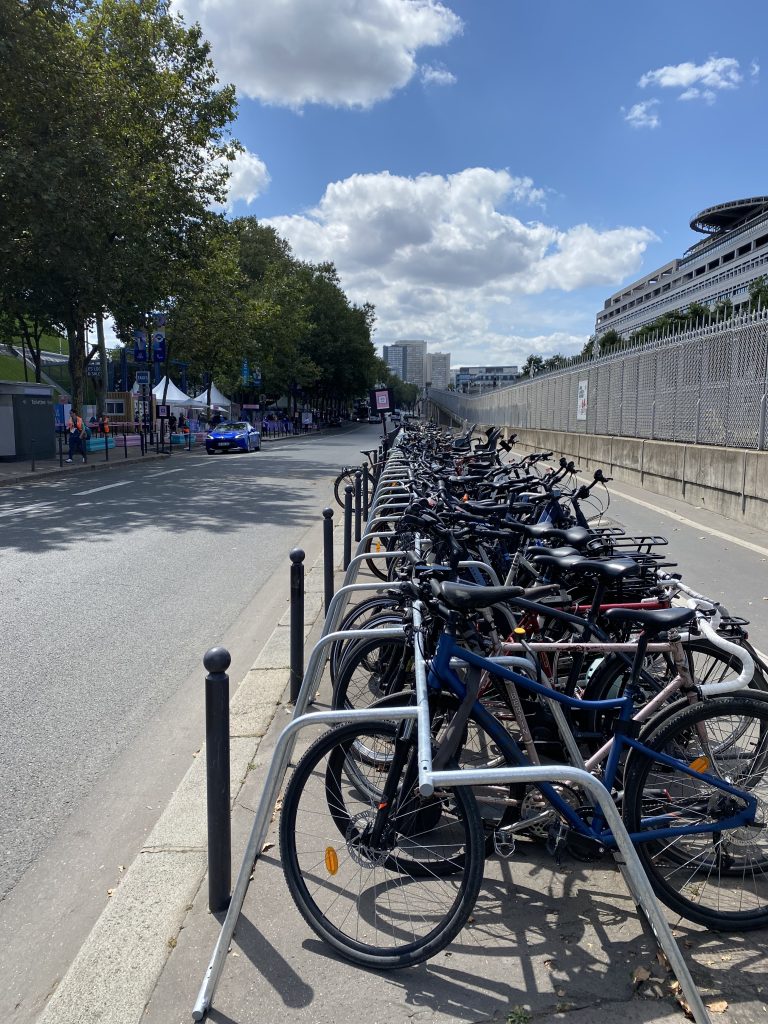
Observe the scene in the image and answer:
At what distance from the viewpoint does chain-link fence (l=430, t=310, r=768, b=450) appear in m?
12.0

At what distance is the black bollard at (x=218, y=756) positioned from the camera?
8.98ft

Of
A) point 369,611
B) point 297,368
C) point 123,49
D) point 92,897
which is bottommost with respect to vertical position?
point 92,897

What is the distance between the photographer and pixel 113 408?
41.5 m

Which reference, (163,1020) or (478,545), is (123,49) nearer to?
(478,545)

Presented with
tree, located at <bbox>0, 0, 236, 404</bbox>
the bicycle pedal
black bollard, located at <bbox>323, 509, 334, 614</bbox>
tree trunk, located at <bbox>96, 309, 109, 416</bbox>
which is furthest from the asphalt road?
tree trunk, located at <bbox>96, 309, 109, 416</bbox>

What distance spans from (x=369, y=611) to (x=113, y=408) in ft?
131

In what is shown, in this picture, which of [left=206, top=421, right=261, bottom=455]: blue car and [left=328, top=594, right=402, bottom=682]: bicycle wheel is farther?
[left=206, top=421, right=261, bottom=455]: blue car

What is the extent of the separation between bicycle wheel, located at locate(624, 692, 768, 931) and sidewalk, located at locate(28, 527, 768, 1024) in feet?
0.39

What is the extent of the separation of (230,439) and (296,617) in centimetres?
3025

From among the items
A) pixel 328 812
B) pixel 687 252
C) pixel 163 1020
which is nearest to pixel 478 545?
pixel 328 812

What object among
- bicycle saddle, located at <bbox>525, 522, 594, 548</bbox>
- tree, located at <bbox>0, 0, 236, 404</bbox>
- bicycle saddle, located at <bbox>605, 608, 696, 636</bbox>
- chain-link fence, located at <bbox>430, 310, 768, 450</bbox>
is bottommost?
bicycle saddle, located at <bbox>605, 608, 696, 636</bbox>

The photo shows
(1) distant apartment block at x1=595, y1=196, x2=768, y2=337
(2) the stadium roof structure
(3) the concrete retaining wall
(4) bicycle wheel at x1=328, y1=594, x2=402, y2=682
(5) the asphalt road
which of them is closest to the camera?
(5) the asphalt road

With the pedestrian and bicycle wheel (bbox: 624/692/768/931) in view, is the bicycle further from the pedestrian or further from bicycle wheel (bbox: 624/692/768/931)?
the pedestrian

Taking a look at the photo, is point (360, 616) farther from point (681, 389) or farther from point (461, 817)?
point (681, 389)
